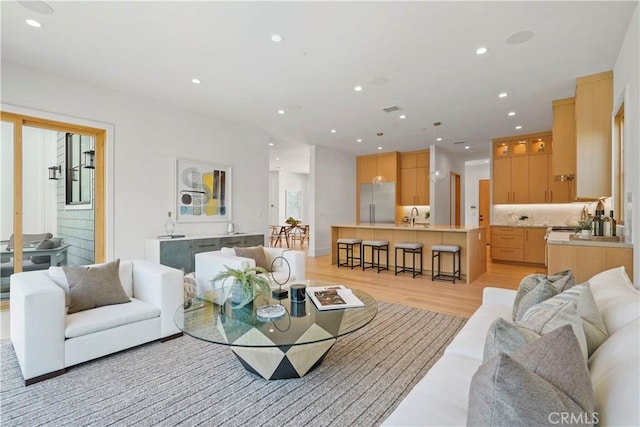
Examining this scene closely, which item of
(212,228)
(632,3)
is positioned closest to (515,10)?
(632,3)

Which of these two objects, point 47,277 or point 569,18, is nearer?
point 47,277

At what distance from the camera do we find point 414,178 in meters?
8.90

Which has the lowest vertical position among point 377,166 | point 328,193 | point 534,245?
point 534,245

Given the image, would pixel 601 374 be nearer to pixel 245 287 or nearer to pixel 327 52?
pixel 245 287

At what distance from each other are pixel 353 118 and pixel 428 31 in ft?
9.39

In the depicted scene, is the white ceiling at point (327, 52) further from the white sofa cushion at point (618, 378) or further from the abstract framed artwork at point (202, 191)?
the white sofa cushion at point (618, 378)

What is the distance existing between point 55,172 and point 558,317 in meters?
5.79

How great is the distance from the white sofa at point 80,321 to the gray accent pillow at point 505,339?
262 cm

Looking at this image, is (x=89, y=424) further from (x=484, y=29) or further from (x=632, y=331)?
(x=484, y=29)

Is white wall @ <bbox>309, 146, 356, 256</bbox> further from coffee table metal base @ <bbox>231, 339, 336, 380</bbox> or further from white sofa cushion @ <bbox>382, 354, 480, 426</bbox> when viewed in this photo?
white sofa cushion @ <bbox>382, 354, 480, 426</bbox>

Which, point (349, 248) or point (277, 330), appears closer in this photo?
point (277, 330)

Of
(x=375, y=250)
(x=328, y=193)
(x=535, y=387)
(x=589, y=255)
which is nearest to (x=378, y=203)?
(x=328, y=193)

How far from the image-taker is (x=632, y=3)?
2.59 m

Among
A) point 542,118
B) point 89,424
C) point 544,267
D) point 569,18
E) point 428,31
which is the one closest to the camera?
point 89,424
